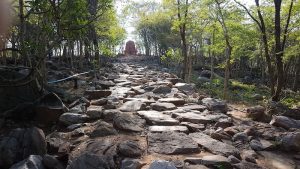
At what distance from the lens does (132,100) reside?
8188mm

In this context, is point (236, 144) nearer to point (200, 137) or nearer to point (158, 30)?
point (200, 137)

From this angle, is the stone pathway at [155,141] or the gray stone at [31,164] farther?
the stone pathway at [155,141]

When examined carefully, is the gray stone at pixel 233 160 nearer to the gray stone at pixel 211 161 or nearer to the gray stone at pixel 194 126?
the gray stone at pixel 211 161

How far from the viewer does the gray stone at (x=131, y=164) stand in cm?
404

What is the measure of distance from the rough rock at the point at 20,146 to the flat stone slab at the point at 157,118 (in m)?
2.26

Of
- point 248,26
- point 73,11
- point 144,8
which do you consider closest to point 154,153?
point 73,11

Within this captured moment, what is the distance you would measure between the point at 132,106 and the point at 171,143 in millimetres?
2638

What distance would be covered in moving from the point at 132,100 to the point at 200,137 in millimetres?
3102

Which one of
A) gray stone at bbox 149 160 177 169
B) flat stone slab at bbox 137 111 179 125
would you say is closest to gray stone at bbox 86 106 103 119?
flat stone slab at bbox 137 111 179 125

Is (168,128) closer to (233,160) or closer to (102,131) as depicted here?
(102,131)

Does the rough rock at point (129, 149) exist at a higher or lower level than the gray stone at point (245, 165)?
higher

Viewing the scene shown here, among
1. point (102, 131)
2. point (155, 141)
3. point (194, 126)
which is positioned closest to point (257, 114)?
point (194, 126)

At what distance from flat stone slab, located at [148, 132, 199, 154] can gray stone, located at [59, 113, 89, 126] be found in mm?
1765

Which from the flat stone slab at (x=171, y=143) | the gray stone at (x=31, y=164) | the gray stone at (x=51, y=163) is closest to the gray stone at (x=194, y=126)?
the flat stone slab at (x=171, y=143)
